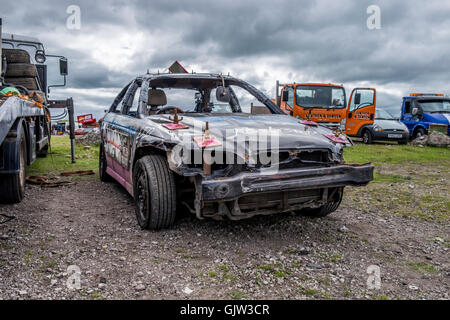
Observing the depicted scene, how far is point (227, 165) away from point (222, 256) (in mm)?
740

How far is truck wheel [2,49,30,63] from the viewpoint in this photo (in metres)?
7.37

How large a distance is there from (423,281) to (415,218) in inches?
67.2

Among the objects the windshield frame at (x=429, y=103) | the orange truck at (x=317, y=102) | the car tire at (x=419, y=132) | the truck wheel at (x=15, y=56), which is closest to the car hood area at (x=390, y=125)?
the car tire at (x=419, y=132)

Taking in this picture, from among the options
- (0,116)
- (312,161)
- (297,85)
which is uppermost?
(297,85)

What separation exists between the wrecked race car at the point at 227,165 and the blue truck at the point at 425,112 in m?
12.3

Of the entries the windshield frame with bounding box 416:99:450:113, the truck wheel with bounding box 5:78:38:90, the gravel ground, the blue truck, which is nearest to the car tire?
the blue truck

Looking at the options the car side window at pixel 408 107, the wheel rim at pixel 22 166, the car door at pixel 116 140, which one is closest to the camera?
the car door at pixel 116 140

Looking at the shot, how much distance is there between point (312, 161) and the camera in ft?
10.9

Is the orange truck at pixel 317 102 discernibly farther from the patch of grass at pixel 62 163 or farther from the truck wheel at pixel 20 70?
the truck wheel at pixel 20 70

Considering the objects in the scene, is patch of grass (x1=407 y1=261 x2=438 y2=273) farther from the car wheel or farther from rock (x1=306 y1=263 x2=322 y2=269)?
the car wheel

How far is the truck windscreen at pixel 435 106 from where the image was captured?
14.6 metres

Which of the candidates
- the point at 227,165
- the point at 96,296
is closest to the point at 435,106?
the point at 227,165
